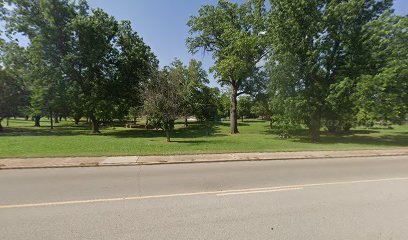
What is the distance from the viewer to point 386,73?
643 inches

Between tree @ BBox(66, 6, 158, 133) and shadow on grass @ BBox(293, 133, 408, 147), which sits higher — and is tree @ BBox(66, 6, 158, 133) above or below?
above

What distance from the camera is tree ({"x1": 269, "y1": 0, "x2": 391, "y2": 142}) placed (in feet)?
61.4

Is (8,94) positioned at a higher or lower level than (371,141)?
higher

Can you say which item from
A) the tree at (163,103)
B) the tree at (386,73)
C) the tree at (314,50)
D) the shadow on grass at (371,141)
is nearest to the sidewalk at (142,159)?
the tree at (386,73)

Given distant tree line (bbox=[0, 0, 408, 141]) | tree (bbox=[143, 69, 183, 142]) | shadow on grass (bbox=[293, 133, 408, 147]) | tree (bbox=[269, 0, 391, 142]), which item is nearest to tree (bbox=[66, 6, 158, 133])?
distant tree line (bbox=[0, 0, 408, 141])

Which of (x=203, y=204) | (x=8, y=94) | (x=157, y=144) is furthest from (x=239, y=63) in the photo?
(x=8, y=94)

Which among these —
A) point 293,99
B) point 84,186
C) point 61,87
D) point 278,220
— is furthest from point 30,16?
point 278,220

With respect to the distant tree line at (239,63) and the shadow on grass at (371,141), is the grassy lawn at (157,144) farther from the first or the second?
the distant tree line at (239,63)

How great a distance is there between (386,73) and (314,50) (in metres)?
5.50

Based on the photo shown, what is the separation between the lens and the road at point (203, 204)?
13.3ft

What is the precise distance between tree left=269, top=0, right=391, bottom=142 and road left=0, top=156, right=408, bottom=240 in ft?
38.7

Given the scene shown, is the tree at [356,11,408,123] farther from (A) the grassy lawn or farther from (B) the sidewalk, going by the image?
(B) the sidewalk

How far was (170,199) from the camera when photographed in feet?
18.6

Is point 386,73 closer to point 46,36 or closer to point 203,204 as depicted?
point 203,204
